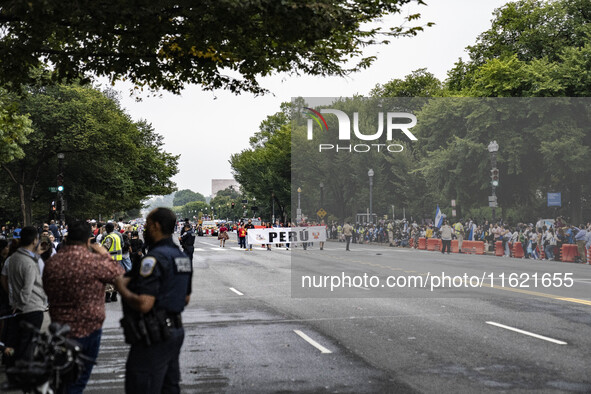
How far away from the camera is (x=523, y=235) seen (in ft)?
111

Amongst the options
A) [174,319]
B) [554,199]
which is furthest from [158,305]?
[554,199]

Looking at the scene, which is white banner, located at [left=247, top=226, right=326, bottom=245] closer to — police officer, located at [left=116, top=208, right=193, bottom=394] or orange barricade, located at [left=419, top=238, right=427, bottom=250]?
orange barricade, located at [left=419, top=238, right=427, bottom=250]

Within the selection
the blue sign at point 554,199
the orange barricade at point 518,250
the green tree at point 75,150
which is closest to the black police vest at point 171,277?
the orange barricade at point 518,250

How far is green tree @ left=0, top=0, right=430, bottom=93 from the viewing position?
26.7ft

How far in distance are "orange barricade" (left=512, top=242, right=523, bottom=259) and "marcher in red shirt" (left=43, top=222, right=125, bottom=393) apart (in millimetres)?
30612

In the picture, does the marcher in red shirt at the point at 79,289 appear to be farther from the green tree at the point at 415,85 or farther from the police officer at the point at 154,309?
the green tree at the point at 415,85

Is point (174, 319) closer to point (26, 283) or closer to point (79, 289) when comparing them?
point (79, 289)

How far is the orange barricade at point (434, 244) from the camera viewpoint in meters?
42.4

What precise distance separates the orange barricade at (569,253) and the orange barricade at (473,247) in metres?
7.12

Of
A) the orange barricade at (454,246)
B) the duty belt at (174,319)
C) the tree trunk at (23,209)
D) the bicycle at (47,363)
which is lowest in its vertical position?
→ the orange barricade at (454,246)

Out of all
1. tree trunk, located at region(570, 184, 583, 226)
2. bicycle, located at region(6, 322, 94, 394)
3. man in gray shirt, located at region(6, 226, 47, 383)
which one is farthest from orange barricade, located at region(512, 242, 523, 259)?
bicycle, located at region(6, 322, 94, 394)

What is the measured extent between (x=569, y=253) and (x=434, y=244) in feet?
43.9

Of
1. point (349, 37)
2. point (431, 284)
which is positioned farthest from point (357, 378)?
point (431, 284)

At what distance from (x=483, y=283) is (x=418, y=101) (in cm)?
5414
